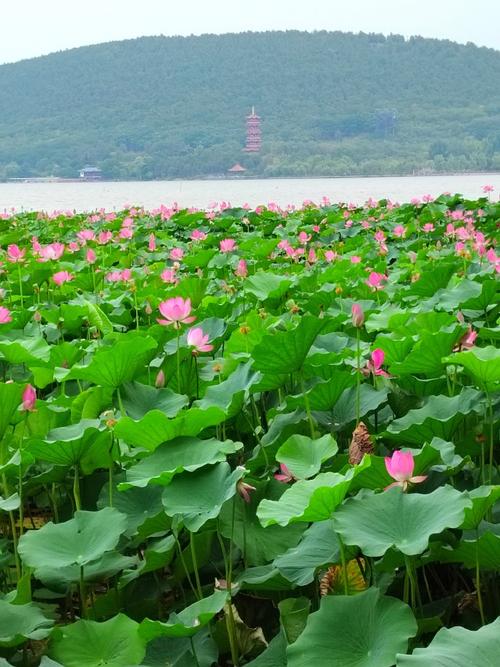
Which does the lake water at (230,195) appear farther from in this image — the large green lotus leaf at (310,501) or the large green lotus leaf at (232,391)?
the large green lotus leaf at (310,501)

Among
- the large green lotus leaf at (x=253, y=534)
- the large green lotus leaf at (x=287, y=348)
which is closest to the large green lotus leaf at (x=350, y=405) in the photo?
the large green lotus leaf at (x=287, y=348)

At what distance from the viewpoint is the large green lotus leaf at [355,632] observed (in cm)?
90

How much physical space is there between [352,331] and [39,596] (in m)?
1.03

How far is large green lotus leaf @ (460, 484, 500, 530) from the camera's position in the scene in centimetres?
98

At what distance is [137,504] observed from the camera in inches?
50.7

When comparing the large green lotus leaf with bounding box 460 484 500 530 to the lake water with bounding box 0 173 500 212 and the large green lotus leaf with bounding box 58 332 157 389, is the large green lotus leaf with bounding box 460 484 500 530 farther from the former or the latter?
the lake water with bounding box 0 173 500 212

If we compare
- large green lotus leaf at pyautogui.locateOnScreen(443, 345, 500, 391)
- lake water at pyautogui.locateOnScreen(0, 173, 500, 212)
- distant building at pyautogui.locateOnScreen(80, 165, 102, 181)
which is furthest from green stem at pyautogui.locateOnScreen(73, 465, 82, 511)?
distant building at pyautogui.locateOnScreen(80, 165, 102, 181)

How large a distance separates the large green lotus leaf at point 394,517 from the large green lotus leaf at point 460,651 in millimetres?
153

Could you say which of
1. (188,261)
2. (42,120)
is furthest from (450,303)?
(42,120)

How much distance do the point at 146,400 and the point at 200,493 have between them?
442mm

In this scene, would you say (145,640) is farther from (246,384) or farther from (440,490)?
(246,384)

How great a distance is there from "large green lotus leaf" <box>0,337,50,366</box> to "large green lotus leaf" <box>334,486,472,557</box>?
1025 millimetres

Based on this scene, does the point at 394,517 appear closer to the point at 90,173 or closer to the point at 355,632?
the point at 355,632

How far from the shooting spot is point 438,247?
4.19 metres
